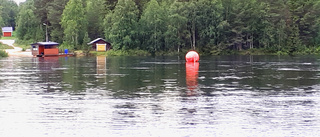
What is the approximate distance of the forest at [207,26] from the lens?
112 m

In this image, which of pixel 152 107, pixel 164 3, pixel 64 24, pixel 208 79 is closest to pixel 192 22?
pixel 164 3

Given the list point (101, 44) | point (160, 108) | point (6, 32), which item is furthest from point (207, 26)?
point (6, 32)

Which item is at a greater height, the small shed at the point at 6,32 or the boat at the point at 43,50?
the small shed at the point at 6,32

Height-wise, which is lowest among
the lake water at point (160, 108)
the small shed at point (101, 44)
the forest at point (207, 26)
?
the lake water at point (160, 108)

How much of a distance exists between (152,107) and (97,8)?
341 feet

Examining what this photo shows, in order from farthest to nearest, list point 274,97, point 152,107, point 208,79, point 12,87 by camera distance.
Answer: point 208,79, point 12,87, point 274,97, point 152,107

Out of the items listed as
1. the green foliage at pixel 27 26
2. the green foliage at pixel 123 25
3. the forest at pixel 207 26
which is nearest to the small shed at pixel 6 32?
the green foliage at pixel 27 26

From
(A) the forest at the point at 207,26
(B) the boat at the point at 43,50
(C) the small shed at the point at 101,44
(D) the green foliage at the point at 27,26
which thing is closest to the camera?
(B) the boat at the point at 43,50

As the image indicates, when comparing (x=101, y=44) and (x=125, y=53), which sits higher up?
(x=101, y=44)

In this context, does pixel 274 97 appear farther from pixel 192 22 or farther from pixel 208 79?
pixel 192 22

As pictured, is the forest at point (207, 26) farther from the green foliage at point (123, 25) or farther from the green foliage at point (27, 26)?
the green foliage at point (27, 26)

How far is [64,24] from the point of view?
397 ft

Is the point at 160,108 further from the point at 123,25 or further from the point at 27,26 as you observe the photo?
the point at 27,26

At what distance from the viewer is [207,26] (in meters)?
115
